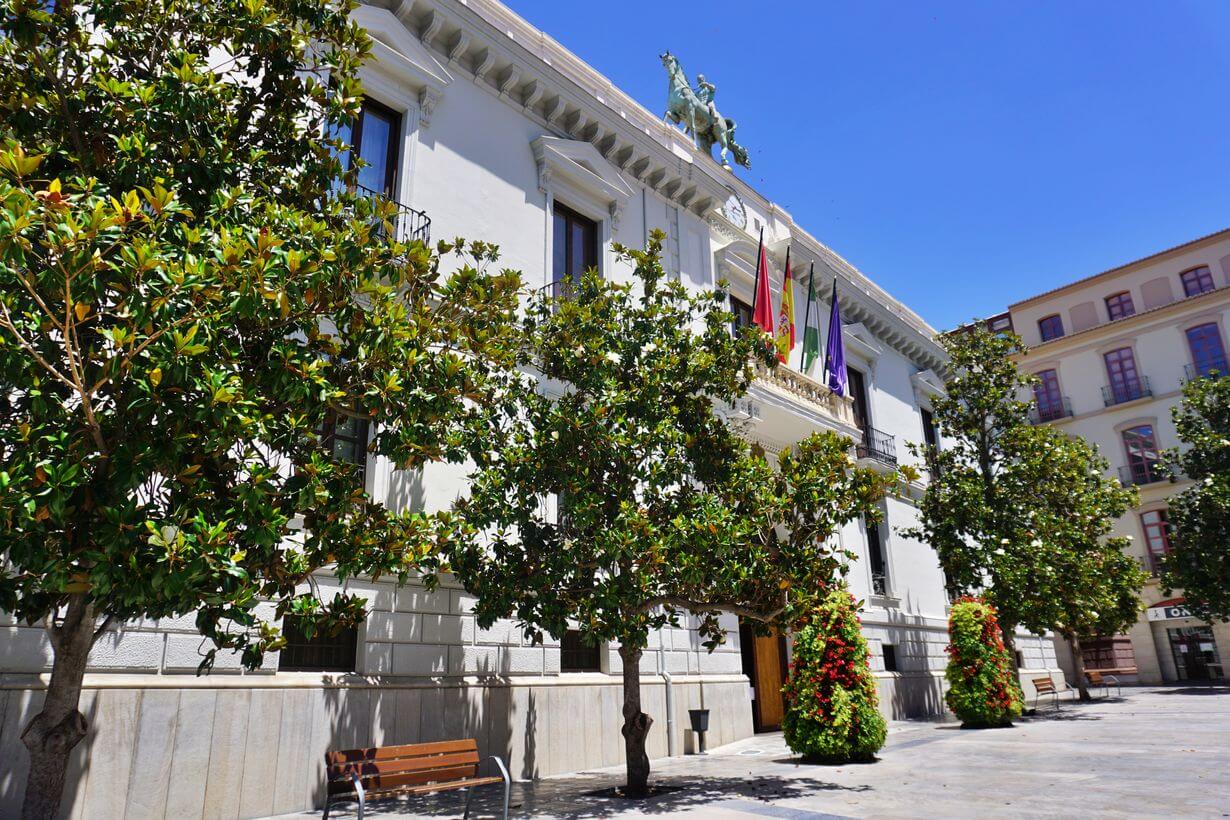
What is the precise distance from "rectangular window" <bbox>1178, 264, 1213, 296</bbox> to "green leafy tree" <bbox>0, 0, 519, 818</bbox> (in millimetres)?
43707

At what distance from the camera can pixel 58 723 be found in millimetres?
5199

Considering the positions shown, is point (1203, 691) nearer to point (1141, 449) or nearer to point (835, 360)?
point (1141, 449)

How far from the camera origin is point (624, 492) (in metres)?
9.62

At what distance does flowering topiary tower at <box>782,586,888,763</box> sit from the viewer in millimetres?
12336

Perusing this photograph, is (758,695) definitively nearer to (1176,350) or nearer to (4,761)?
(4,761)

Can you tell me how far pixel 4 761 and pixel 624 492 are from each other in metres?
6.65

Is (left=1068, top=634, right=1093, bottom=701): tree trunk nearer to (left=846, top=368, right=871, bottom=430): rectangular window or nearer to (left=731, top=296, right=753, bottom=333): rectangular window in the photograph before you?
(left=846, top=368, right=871, bottom=430): rectangular window

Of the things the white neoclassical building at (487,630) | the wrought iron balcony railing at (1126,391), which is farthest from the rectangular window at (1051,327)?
the white neoclassical building at (487,630)

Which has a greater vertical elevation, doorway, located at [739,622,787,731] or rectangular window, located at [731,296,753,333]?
rectangular window, located at [731,296,753,333]

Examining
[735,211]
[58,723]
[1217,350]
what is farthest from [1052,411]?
[58,723]

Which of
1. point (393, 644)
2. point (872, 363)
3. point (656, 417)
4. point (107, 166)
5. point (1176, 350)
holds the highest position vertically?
point (1176, 350)

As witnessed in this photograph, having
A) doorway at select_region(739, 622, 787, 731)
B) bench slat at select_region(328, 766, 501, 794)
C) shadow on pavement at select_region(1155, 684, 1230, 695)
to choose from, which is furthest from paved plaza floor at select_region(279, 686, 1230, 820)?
shadow on pavement at select_region(1155, 684, 1230, 695)

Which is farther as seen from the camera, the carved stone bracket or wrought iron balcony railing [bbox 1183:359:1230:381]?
wrought iron balcony railing [bbox 1183:359:1230:381]

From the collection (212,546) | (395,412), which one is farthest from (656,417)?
(212,546)
